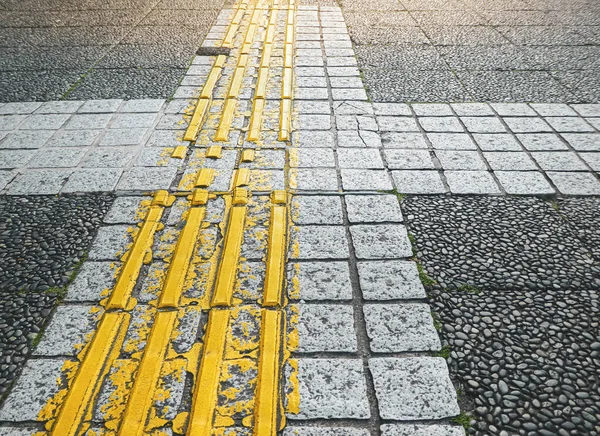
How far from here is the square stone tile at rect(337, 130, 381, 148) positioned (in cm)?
426

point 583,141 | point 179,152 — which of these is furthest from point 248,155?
point 583,141

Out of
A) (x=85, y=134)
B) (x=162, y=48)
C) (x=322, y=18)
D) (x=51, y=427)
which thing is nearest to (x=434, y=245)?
(x=51, y=427)

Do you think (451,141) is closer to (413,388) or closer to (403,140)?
(403,140)

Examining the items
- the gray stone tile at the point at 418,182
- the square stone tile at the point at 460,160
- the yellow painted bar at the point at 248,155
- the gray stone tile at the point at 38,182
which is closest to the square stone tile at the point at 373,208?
the gray stone tile at the point at 418,182

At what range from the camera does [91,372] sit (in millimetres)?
2277

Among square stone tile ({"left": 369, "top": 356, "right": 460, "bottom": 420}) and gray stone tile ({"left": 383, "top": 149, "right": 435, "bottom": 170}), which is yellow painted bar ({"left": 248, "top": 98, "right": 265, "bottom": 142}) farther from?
square stone tile ({"left": 369, "top": 356, "right": 460, "bottom": 420})

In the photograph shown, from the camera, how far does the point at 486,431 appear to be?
2.02 meters

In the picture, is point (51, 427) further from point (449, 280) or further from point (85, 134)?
point (85, 134)

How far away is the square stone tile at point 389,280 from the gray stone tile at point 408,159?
122 cm

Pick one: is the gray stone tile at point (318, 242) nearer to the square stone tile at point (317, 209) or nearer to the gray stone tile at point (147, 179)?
the square stone tile at point (317, 209)

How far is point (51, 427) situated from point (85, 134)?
2994 millimetres

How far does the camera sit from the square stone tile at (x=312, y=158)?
3947mm

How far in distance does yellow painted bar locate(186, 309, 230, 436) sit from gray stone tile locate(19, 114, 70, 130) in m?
3.00

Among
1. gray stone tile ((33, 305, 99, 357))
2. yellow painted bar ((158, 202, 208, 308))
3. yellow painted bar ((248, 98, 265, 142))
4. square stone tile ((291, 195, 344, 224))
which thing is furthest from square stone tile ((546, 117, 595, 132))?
gray stone tile ((33, 305, 99, 357))
